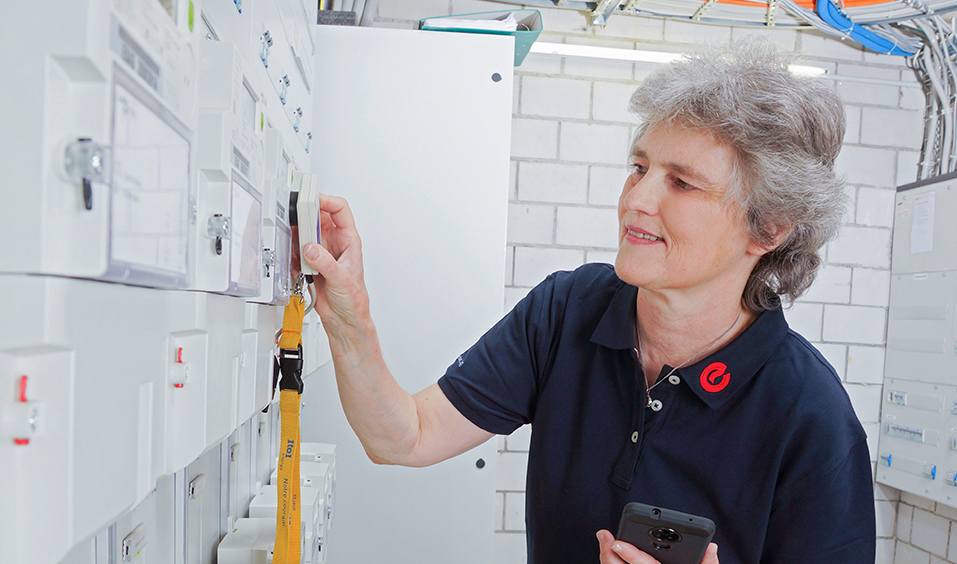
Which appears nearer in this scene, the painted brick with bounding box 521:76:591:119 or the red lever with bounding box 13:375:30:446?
the red lever with bounding box 13:375:30:446

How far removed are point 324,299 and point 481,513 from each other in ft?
4.17

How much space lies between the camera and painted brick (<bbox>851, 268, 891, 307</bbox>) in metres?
3.02

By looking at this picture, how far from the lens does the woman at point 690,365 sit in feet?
3.42

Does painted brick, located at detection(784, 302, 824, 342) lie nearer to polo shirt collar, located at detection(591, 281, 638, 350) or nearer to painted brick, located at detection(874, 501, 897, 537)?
painted brick, located at detection(874, 501, 897, 537)

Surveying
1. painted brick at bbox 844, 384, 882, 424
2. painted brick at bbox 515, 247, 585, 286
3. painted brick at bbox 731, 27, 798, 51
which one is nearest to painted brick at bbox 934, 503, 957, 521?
painted brick at bbox 844, 384, 882, 424

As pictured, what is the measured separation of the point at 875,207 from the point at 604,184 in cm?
125

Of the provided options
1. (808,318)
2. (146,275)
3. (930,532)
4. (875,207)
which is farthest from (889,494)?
(146,275)

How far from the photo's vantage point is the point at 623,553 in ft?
3.25

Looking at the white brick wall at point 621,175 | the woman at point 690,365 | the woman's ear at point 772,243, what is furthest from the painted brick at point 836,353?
the woman's ear at point 772,243

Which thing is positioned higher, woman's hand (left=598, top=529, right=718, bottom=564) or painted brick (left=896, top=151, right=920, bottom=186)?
painted brick (left=896, top=151, right=920, bottom=186)

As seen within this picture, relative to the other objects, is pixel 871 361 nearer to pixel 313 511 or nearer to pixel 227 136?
pixel 313 511

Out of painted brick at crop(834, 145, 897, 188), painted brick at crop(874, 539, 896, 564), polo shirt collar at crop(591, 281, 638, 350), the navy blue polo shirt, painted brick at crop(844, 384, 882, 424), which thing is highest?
painted brick at crop(834, 145, 897, 188)

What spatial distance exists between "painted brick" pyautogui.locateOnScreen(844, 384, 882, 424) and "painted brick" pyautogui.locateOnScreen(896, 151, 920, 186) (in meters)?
0.93

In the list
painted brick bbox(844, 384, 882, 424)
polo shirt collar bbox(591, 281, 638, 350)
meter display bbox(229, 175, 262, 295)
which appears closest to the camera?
meter display bbox(229, 175, 262, 295)
